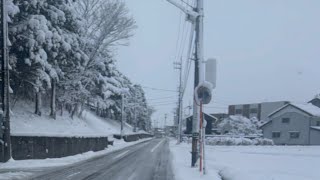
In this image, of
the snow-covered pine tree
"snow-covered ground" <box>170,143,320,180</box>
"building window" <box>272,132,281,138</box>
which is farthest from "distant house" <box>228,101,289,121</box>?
the snow-covered pine tree

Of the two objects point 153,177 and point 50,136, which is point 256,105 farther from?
point 153,177

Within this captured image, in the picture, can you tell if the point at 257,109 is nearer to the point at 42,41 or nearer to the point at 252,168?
the point at 42,41

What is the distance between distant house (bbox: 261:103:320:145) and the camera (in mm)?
75188

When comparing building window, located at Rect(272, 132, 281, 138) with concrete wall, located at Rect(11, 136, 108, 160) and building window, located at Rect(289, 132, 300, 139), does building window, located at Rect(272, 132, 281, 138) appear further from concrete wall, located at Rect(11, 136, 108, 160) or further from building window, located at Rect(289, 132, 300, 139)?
concrete wall, located at Rect(11, 136, 108, 160)

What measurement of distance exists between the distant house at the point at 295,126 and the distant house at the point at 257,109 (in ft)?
96.8

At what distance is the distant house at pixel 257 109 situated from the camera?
11612 centimetres

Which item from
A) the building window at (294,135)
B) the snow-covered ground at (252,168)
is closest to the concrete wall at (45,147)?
the snow-covered ground at (252,168)

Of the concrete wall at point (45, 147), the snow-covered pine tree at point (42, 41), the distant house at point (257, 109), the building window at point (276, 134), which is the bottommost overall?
the building window at point (276, 134)

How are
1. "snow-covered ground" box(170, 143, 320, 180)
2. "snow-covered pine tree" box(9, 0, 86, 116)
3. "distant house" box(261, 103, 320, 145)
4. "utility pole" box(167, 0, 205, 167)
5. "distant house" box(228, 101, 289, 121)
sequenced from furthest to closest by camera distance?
"distant house" box(228, 101, 289, 121) → "distant house" box(261, 103, 320, 145) → "snow-covered pine tree" box(9, 0, 86, 116) → "utility pole" box(167, 0, 205, 167) → "snow-covered ground" box(170, 143, 320, 180)

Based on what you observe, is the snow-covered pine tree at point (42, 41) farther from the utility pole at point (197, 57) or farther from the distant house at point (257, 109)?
the distant house at point (257, 109)

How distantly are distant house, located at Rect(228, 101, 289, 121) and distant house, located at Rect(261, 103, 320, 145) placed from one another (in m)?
29.5

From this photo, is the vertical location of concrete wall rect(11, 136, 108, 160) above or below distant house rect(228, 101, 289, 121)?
below

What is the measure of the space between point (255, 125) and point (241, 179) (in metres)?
79.8

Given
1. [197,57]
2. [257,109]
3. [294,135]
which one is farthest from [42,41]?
[257,109]
